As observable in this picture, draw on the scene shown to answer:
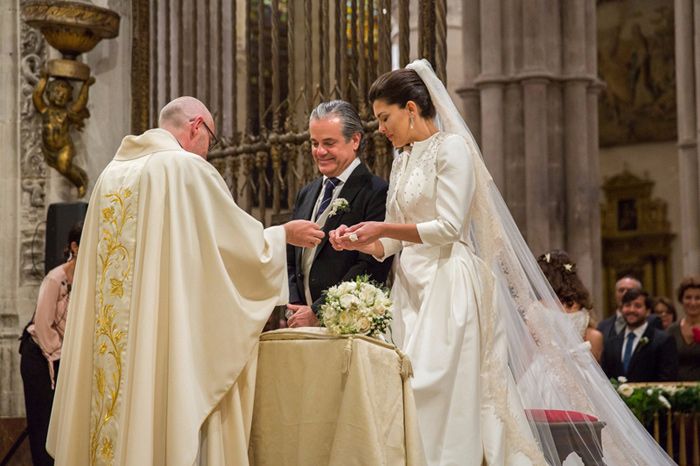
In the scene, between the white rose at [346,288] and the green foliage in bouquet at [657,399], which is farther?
the green foliage in bouquet at [657,399]

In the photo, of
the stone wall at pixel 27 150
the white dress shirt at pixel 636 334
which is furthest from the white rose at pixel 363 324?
the stone wall at pixel 27 150

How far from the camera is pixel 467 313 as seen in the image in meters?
5.13

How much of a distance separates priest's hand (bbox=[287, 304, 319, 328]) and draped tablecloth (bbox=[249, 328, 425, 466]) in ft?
1.98

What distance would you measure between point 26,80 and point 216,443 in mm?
5297

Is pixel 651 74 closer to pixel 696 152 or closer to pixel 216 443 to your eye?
pixel 696 152

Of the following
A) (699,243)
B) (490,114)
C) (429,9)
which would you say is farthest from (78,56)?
(699,243)

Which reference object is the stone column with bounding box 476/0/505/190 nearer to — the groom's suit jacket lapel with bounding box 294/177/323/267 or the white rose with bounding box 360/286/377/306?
the groom's suit jacket lapel with bounding box 294/177/323/267

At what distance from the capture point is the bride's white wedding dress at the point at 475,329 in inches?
198

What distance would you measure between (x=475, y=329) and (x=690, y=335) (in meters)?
4.06

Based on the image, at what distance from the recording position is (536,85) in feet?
38.0

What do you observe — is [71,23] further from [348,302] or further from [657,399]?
[348,302]

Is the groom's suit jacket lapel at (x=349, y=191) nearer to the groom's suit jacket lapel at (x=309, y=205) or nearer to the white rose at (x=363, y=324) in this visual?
the groom's suit jacket lapel at (x=309, y=205)

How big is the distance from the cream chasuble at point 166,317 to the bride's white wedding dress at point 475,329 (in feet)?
2.16

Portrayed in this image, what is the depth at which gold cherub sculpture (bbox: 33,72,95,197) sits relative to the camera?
899 centimetres
